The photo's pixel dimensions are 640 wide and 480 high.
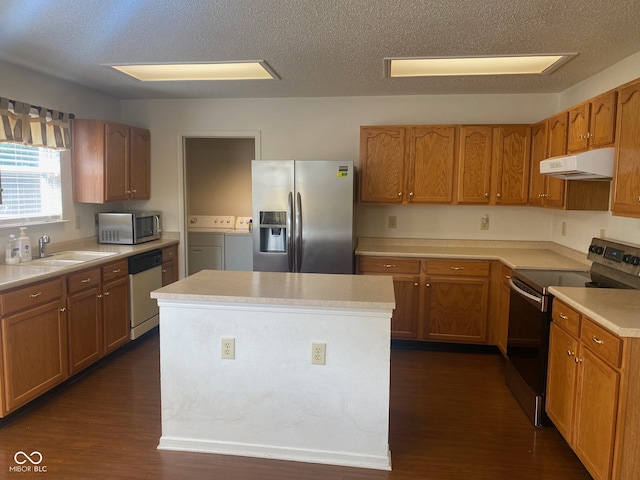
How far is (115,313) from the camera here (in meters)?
3.84

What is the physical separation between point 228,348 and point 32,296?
139 cm

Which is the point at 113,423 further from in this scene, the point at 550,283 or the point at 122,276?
the point at 550,283

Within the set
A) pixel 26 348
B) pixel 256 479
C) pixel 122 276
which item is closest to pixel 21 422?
pixel 26 348

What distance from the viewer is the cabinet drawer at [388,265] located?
413cm

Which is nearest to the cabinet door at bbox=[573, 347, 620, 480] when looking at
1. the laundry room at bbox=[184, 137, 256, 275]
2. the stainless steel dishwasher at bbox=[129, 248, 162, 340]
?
the stainless steel dishwasher at bbox=[129, 248, 162, 340]

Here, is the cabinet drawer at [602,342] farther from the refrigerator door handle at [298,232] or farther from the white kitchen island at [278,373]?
the refrigerator door handle at [298,232]

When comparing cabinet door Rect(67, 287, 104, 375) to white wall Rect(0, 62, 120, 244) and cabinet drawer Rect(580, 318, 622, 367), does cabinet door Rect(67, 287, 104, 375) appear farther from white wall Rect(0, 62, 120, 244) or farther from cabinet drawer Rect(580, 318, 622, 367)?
cabinet drawer Rect(580, 318, 622, 367)

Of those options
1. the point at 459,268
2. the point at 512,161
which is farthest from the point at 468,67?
the point at 459,268

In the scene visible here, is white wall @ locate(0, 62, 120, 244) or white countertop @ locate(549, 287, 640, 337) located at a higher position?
white wall @ locate(0, 62, 120, 244)

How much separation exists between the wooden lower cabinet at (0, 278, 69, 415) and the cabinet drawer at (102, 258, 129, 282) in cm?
52

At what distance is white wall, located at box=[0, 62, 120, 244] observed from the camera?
11.3ft

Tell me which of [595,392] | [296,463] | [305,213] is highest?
[305,213]

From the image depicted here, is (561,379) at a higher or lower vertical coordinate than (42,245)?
lower

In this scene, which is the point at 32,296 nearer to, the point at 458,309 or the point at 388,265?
the point at 388,265
